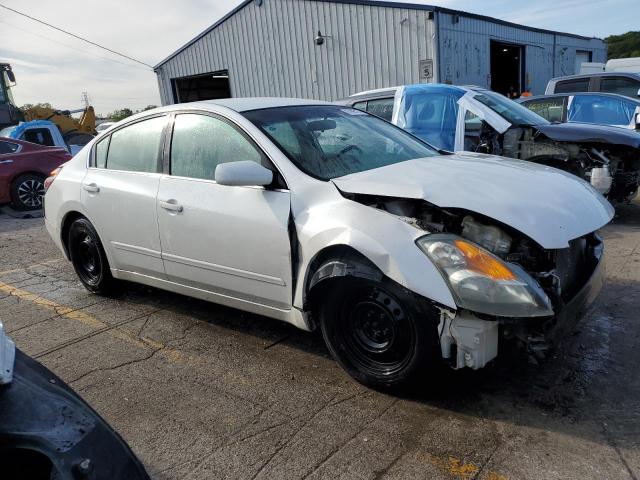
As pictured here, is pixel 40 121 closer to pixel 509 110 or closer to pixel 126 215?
pixel 126 215

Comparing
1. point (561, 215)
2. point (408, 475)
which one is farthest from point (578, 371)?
point (408, 475)

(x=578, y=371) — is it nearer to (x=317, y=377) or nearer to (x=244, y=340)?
(x=317, y=377)

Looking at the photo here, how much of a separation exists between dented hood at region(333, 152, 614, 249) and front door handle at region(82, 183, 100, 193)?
2.28 m

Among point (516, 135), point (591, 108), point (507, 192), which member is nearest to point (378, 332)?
point (507, 192)

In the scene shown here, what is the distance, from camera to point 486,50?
54.6ft

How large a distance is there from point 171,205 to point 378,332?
172cm

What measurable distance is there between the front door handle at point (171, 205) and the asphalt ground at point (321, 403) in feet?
3.13

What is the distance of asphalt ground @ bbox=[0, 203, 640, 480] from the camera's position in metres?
2.35

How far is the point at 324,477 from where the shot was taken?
2293mm

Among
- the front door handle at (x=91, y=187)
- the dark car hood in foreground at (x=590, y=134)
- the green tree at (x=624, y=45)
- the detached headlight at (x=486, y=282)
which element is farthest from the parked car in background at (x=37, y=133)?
the green tree at (x=624, y=45)

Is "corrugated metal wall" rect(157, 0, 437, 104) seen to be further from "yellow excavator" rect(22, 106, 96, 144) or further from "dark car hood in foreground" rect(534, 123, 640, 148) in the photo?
"dark car hood in foreground" rect(534, 123, 640, 148)

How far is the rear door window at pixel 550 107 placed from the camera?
8625 mm

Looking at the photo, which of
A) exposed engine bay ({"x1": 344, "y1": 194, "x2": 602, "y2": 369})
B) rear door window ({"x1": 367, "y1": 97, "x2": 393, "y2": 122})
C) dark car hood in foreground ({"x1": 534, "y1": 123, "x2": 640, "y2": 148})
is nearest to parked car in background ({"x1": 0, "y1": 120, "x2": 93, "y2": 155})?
rear door window ({"x1": 367, "y1": 97, "x2": 393, "y2": 122})

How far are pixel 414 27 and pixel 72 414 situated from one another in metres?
14.5
